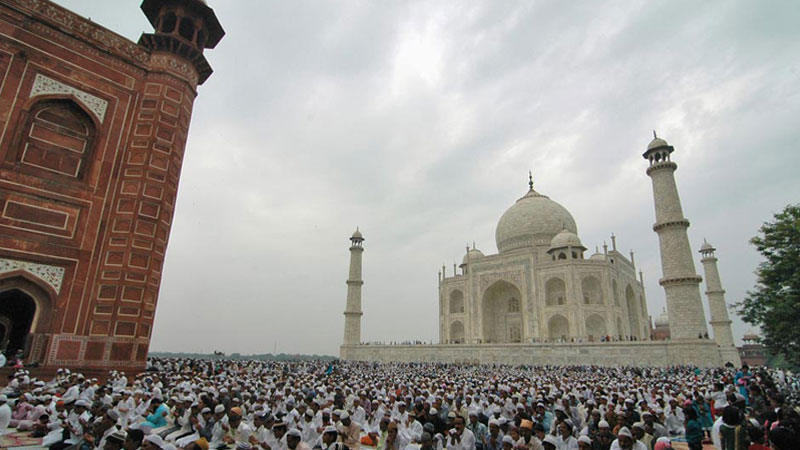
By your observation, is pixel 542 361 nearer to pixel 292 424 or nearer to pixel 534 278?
pixel 534 278

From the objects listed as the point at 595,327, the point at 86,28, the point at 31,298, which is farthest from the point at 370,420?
the point at 595,327

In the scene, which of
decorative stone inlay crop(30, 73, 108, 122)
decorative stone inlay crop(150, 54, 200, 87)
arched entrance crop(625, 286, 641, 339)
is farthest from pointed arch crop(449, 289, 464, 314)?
decorative stone inlay crop(30, 73, 108, 122)

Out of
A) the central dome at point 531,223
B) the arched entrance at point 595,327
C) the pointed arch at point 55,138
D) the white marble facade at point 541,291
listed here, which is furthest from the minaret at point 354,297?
the pointed arch at point 55,138

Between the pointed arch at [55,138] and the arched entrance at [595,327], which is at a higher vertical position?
the pointed arch at [55,138]

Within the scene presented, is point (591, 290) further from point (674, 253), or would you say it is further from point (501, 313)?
point (674, 253)

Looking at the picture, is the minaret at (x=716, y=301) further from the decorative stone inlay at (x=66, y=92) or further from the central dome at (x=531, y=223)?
the decorative stone inlay at (x=66, y=92)

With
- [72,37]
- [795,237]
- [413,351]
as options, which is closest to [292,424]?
[72,37]
